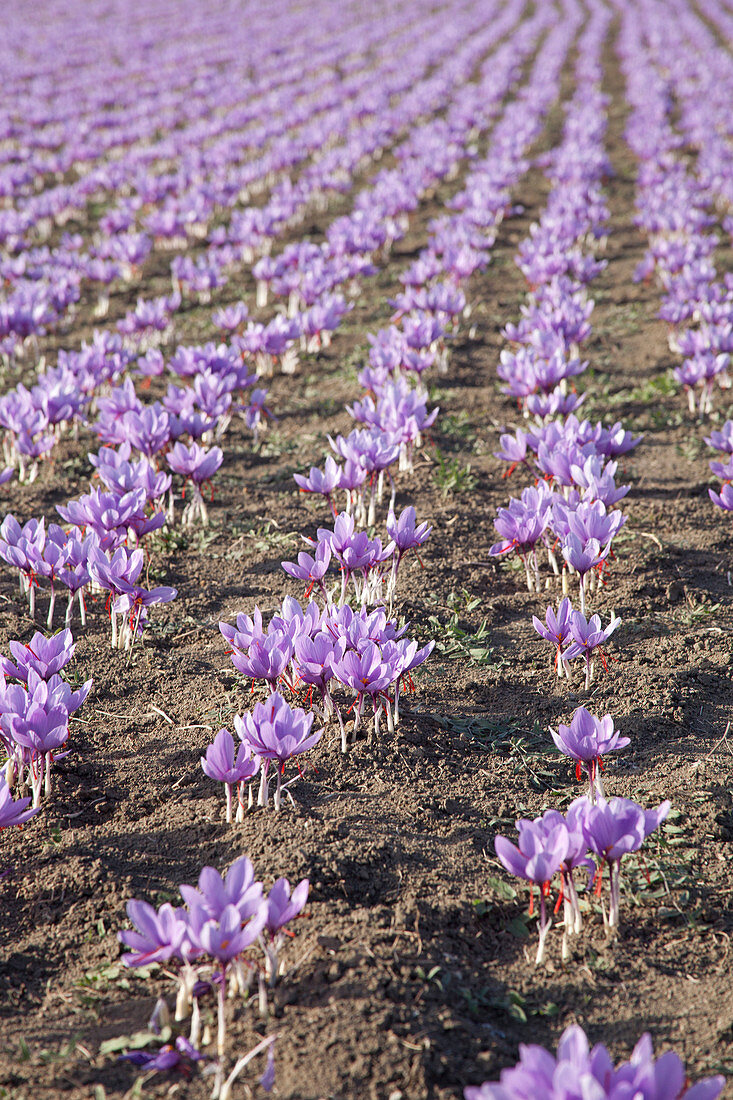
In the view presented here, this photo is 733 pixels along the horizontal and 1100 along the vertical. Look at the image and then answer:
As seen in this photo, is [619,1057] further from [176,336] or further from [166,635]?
[176,336]

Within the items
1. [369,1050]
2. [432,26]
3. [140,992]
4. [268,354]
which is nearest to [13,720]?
[140,992]

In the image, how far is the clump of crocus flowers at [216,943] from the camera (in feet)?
5.84

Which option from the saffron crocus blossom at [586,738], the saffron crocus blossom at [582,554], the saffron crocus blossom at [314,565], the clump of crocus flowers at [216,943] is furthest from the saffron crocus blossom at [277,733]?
the saffron crocus blossom at [582,554]

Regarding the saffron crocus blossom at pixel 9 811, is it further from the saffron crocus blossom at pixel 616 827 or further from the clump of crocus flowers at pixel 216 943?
the saffron crocus blossom at pixel 616 827

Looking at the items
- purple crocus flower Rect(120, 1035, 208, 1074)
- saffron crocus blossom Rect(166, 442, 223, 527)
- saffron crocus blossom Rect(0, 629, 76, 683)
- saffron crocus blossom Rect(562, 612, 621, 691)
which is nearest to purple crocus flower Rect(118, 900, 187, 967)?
purple crocus flower Rect(120, 1035, 208, 1074)

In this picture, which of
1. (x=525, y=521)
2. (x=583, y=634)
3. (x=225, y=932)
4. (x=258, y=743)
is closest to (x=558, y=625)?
(x=583, y=634)

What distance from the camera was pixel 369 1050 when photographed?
1.81 metres

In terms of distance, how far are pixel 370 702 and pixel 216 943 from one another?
1.37 meters

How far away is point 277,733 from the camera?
96.1 inches

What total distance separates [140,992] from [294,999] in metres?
0.40

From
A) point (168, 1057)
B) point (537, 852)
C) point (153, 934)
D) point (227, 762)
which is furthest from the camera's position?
point (227, 762)

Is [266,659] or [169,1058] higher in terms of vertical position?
[266,659]

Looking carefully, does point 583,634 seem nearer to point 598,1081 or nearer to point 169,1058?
point 598,1081

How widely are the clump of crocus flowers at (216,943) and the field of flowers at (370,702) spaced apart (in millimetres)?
12
